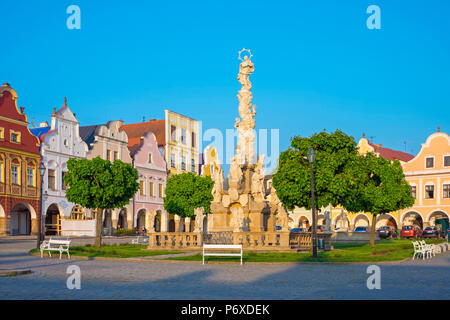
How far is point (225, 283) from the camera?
52.0 feet

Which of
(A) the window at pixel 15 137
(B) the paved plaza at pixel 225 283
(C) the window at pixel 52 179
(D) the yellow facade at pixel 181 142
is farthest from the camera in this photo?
(D) the yellow facade at pixel 181 142

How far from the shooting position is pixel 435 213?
73.6 m

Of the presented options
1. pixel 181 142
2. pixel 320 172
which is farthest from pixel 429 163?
pixel 320 172

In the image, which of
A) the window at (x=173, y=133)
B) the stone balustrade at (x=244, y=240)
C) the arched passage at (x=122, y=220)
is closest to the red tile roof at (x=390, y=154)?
the window at (x=173, y=133)

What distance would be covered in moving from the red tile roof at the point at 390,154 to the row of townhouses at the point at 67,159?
989 inches

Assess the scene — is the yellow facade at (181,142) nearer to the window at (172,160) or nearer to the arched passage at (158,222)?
the window at (172,160)

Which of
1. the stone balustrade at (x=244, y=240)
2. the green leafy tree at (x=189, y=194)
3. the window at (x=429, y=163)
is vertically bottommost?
the stone balustrade at (x=244, y=240)

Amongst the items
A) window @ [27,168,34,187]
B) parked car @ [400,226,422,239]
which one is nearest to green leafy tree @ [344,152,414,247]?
parked car @ [400,226,422,239]

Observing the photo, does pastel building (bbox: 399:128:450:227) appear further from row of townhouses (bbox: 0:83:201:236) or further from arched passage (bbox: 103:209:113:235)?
arched passage (bbox: 103:209:113:235)

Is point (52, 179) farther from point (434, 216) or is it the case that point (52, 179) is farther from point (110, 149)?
point (434, 216)

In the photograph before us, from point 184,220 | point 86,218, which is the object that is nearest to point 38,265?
point 86,218

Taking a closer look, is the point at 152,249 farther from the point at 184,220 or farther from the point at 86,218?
the point at 184,220

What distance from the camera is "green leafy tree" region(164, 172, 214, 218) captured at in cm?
6041

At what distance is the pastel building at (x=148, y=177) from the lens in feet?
237
